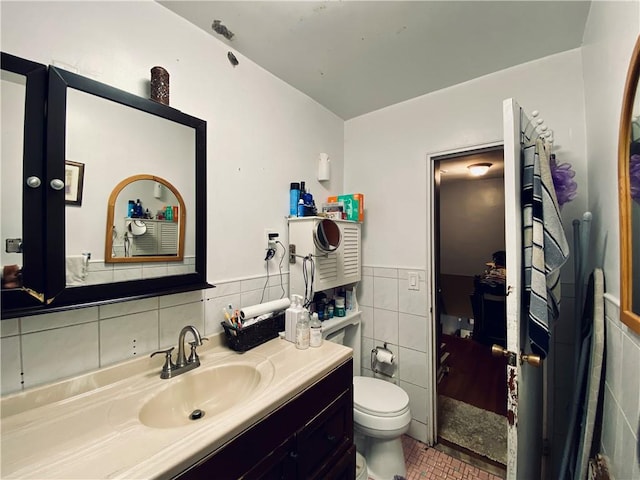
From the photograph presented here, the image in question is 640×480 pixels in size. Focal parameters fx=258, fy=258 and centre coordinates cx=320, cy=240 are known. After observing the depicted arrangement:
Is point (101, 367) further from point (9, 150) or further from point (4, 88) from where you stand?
point (4, 88)

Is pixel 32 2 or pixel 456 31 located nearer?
pixel 32 2

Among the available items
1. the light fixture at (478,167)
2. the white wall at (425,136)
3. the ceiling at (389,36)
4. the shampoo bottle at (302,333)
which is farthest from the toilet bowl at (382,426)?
the light fixture at (478,167)

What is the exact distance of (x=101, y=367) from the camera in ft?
2.95

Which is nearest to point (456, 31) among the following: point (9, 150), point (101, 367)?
point (9, 150)

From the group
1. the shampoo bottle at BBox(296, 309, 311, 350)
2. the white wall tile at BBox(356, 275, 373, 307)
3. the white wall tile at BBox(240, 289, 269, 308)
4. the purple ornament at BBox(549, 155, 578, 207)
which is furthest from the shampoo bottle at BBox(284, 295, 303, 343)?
the purple ornament at BBox(549, 155, 578, 207)

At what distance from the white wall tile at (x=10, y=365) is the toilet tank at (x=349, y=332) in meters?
1.29

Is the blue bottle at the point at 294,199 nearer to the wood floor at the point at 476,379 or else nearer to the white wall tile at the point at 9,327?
the white wall tile at the point at 9,327

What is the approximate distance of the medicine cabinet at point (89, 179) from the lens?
2.42 ft

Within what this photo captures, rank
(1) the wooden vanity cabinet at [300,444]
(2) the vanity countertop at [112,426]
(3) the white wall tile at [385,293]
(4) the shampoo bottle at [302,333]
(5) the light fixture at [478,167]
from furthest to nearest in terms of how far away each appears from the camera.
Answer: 1. (5) the light fixture at [478,167]
2. (3) the white wall tile at [385,293]
3. (4) the shampoo bottle at [302,333]
4. (1) the wooden vanity cabinet at [300,444]
5. (2) the vanity countertop at [112,426]

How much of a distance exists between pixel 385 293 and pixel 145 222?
1.52 m

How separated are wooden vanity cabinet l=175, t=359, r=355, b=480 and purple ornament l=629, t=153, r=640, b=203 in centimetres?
107

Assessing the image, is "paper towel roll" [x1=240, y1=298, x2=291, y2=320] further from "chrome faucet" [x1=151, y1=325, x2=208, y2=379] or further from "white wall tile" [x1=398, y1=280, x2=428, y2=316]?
"white wall tile" [x1=398, y1=280, x2=428, y2=316]

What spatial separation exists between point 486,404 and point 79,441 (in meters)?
2.50

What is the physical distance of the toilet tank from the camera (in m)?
1.70
